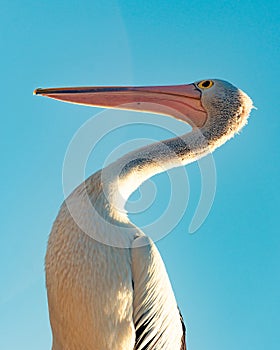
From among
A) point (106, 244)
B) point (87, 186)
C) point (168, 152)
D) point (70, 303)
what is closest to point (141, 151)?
point (168, 152)

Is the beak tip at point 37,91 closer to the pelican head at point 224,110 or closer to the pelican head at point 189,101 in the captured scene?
the pelican head at point 189,101

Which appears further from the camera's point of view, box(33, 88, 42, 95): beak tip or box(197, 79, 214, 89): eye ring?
box(197, 79, 214, 89): eye ring

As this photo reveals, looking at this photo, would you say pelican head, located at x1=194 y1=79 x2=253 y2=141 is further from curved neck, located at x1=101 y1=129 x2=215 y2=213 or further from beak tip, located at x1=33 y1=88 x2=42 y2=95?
beak tip, located at x1=33 y1=88 x2=42 y2=95

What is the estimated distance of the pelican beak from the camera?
4.88 m

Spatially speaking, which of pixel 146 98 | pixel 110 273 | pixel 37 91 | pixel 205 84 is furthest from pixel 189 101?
pixel 110 273

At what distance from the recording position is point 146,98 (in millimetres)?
5164

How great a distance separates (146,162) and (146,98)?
0.89 meters

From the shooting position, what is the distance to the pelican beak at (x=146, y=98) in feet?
16.0

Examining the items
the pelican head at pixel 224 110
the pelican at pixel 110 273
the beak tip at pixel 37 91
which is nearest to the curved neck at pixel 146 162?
the pelican at pixel 110 273

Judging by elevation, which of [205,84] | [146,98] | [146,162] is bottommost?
[146,162]

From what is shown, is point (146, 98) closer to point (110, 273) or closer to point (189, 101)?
point (189, 101)

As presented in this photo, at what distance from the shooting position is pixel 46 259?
163 inches

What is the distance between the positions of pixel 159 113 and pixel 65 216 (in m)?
1.55

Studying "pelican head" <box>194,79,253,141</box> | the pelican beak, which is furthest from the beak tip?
"pelican head" <box>194,79,253,141</box>
